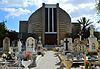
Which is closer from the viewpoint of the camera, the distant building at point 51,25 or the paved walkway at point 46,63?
Result: the paved walkway at point 46,63

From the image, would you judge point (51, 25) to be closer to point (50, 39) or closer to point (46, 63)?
point (50, 39)

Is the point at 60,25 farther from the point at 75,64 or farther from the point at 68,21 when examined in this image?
the point at 75,64

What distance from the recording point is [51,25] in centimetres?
8419

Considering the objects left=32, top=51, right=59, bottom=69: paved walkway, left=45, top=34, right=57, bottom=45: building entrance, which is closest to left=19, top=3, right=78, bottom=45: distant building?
left=45, top=34, right=57, bottom=45: building entrance

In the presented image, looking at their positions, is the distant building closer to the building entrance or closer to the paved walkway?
the building entrance

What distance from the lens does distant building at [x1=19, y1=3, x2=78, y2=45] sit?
8388 centimetres

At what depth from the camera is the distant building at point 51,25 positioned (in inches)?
3302

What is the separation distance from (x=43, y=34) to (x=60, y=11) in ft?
31.3

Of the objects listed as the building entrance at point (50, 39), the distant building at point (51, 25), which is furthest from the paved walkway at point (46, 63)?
the distant building at point (51, 25)

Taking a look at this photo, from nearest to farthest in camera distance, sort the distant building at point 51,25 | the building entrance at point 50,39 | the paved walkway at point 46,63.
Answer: the paved walkway at point 46,63 < the building entrance at point 50,39 < the distant building at point 51,25

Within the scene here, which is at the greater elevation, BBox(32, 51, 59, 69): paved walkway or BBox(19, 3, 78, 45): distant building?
BBox(19, 3, 78, 45): distant building

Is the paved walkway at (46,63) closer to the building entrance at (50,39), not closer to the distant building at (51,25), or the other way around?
the building entrance at (50,39)

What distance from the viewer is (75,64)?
20547mm

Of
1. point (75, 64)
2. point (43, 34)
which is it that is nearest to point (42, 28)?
point (43, 34)
